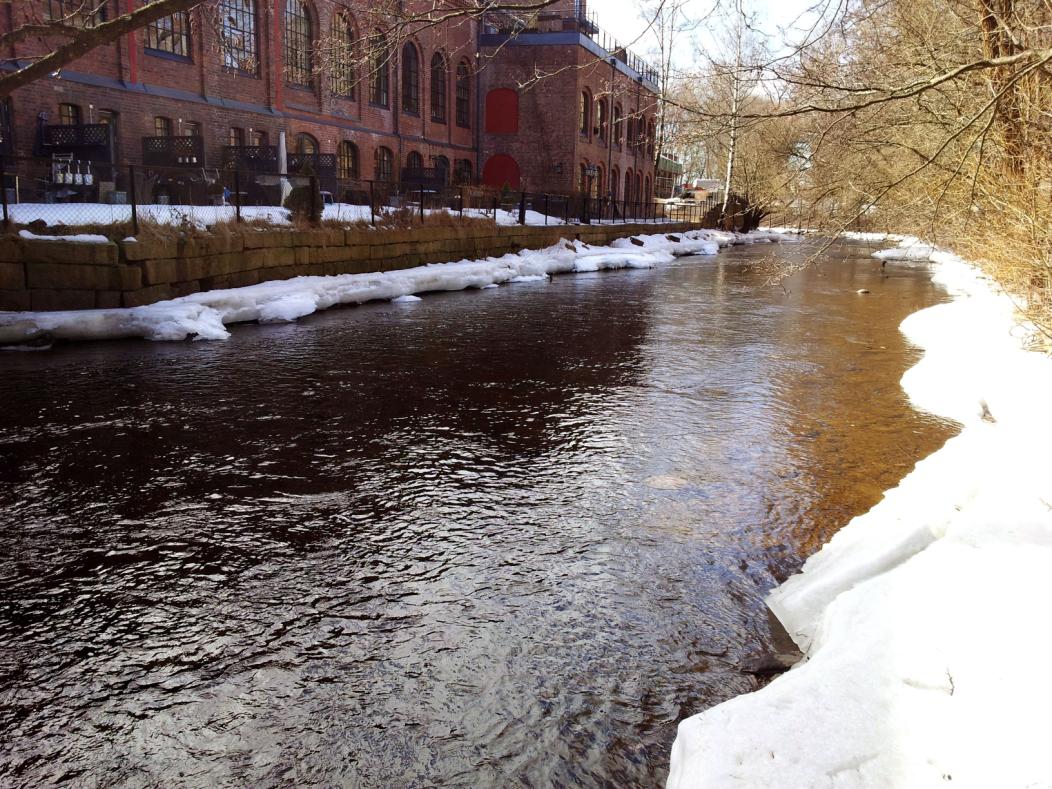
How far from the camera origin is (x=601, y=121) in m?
45.5

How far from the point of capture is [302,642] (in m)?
3.68

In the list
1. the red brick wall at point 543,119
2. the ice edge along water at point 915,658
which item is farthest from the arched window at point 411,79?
the ice edge along water at point 915,658

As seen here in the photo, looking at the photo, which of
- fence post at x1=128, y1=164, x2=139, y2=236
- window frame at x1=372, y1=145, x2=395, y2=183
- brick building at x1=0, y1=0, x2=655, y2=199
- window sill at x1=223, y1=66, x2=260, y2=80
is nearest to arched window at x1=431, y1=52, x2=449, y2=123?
brick building at x1=0, y1=0, x2=655, y2=199

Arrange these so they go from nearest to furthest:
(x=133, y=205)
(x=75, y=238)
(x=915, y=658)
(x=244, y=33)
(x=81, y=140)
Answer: (x=915, y=658)
(x=75, y=238)
(x=133, y=205)
(x=81, y=140)
(x=244, y=33)

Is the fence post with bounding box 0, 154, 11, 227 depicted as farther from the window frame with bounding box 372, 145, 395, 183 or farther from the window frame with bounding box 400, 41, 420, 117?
the window frame with bounding box 400, 41, 420, 117

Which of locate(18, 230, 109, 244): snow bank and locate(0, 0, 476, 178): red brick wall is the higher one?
locate(0, 0, 476, 178): red brick wall

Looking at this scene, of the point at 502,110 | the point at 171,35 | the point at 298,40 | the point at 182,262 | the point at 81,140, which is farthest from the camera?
Answer: the point at 502,110

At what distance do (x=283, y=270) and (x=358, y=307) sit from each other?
4.89 feet

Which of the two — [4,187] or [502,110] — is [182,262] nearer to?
[4,187]

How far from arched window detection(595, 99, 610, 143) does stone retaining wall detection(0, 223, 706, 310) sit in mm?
26576

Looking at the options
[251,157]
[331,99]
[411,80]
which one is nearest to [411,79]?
[411,80]

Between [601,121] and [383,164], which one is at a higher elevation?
[601,121]

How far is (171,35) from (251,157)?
198 inches

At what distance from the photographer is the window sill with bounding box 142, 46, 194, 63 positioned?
21.6m
